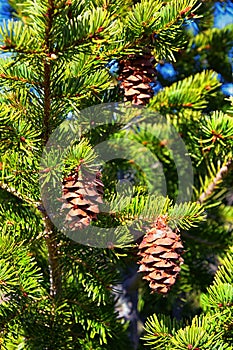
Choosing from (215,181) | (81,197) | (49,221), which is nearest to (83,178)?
(81,197)

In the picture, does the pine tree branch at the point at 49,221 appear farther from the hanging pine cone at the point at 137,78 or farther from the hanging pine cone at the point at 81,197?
the hanging pine cone at the point at 137,78

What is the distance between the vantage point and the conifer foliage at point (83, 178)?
621 mm

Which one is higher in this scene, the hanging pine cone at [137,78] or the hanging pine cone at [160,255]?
the hanging pine cone at [137,78]

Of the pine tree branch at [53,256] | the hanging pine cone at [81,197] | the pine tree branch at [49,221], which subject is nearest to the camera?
the pine tree branch at [49,221]

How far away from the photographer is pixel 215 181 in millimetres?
1025

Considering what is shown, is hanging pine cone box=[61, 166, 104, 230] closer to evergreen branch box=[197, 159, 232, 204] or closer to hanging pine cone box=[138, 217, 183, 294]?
hanging pine cone box=[138, 217, 183, 294]

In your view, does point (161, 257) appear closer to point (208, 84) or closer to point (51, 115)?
point (51, 115)

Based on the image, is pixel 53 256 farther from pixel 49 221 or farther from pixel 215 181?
pixel 215 181

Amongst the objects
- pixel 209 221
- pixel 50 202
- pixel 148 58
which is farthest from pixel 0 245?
pixel 209 221

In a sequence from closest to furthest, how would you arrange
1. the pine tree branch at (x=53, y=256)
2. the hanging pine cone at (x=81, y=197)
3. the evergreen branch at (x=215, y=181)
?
1. the hanging pine cone at (x=81, y=197)
2. the pine tree branch at (x=53, y=256)
3. the evergreen branch at (x=215, y=181)

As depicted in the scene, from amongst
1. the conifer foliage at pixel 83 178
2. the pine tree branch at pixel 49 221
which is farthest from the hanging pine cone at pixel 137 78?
the pine tree branch at pixel 49 221

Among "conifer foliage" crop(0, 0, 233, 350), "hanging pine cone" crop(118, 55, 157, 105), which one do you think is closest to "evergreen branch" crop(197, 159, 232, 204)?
"conifer foliage" crop(0, 0, 233, 350)

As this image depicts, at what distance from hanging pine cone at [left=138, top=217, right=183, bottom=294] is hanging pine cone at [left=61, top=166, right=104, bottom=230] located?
108mm

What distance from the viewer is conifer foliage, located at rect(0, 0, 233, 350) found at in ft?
2.04
